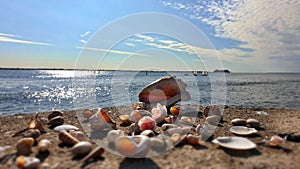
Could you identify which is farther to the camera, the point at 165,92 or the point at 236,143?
the point at 165,92

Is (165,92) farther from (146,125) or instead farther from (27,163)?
(27,163)

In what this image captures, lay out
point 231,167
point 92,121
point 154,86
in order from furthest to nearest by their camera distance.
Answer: point 154,86, point 92,121, point 231,167

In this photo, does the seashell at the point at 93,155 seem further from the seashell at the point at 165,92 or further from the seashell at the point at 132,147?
the seashell at the point at 165,92

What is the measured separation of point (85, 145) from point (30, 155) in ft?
2.15

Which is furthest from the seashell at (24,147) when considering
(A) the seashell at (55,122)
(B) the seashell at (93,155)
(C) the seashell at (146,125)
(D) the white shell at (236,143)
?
(D) the white shell at (236,143)

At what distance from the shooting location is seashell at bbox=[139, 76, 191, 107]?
6238mm

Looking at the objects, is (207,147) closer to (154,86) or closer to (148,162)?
(148,162)

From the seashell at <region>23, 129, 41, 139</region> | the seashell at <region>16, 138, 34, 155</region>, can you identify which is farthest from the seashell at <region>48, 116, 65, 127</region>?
the seashell at <region>16, 138, 34, 155</region>

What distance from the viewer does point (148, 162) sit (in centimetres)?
240

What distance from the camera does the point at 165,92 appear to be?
6.23 m

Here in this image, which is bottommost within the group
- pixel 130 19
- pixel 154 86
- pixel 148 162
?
pixel 148 162

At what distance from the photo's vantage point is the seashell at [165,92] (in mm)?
6238

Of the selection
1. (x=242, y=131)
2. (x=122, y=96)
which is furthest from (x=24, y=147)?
(x=122, y=96)

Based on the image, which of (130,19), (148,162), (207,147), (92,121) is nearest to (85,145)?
(148,162)
